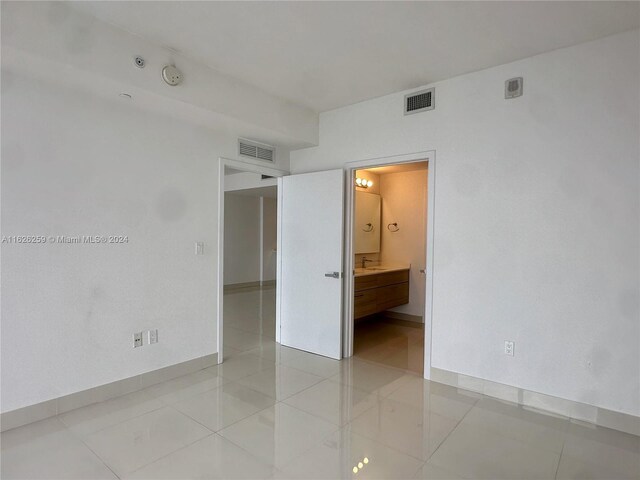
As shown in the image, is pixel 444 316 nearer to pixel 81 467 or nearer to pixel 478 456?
pixel 478 456

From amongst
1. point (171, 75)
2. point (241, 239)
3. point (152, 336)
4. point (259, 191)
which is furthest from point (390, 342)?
point (241, 239)

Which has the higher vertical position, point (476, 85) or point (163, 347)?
point (476, 85)

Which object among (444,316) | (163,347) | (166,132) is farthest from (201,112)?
(444,316)

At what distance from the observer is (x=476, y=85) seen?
3.07m

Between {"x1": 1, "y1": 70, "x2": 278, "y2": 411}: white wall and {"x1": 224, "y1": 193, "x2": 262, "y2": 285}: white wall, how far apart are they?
511cm

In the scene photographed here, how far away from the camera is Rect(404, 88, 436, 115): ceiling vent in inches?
130

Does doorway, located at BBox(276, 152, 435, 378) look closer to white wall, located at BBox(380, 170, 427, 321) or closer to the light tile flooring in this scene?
the light tile flooring

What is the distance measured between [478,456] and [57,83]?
12.3ft

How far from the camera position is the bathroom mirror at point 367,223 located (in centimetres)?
533

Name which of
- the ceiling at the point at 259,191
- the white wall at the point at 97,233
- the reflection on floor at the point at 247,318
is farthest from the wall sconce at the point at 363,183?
the reflection on floor at the point at 247,318

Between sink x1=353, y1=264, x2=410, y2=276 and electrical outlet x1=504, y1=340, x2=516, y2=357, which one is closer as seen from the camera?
electrical outlet x1=504, y1=340, x2=516, y2=357

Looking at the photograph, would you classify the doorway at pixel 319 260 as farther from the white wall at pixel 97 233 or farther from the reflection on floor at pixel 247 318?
the white wall at pixel 97 233

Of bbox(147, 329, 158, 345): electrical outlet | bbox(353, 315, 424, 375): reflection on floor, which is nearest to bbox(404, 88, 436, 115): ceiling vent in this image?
bbox(353, 315, 424, 375): reflection on floor

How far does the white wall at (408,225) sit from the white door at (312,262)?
2.06 m
